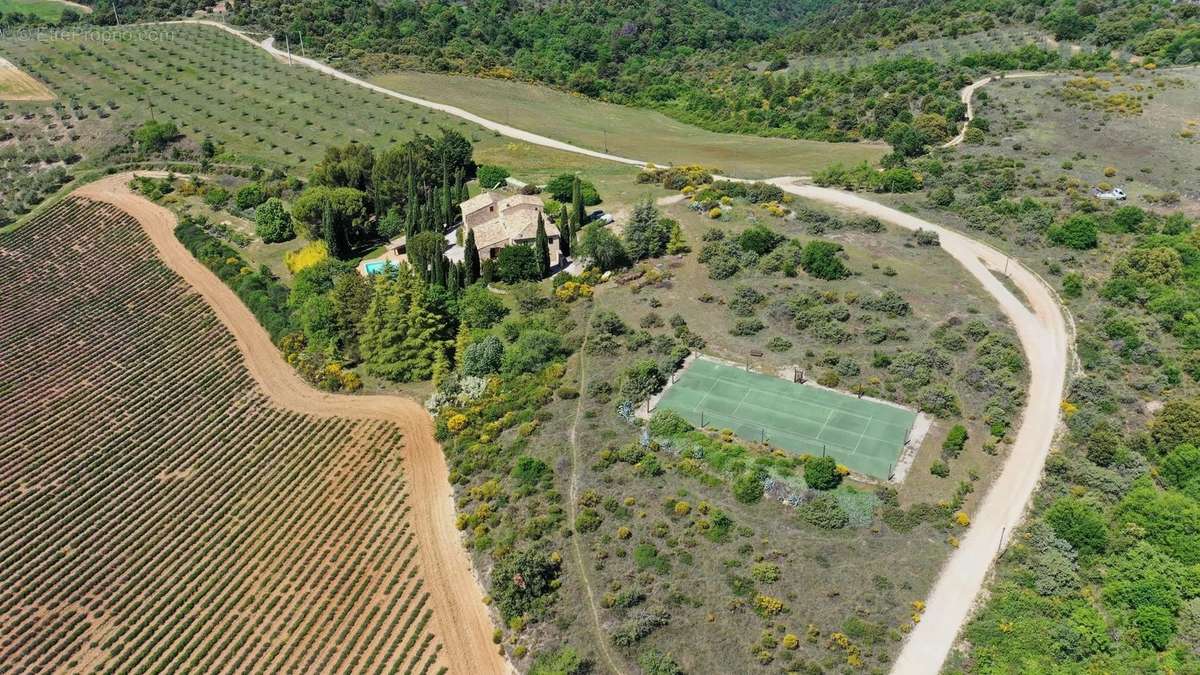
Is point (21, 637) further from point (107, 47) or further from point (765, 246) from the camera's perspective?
point (107, 47)

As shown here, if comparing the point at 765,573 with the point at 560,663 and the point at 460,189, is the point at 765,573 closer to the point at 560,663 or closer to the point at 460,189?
the point at 560,663

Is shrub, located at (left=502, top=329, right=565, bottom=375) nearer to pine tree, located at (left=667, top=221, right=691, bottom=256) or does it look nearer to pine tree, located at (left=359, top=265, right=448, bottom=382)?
pine tree, located at (left=359, top=265, right=448, bottom=382)

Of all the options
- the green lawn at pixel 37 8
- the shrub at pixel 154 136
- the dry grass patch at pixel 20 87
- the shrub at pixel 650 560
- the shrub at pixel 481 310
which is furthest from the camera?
the green lawn at pixel 37 8

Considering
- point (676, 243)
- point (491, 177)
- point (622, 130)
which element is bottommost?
point (622, 130)

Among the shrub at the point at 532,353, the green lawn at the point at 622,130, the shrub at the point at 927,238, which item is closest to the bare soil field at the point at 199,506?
the shrub at the point at 532,353

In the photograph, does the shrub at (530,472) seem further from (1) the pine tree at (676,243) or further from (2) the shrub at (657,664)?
(1) the pine tree at (676,243)

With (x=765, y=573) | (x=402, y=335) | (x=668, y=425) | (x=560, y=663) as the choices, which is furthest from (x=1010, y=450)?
(x=402, y=335)
